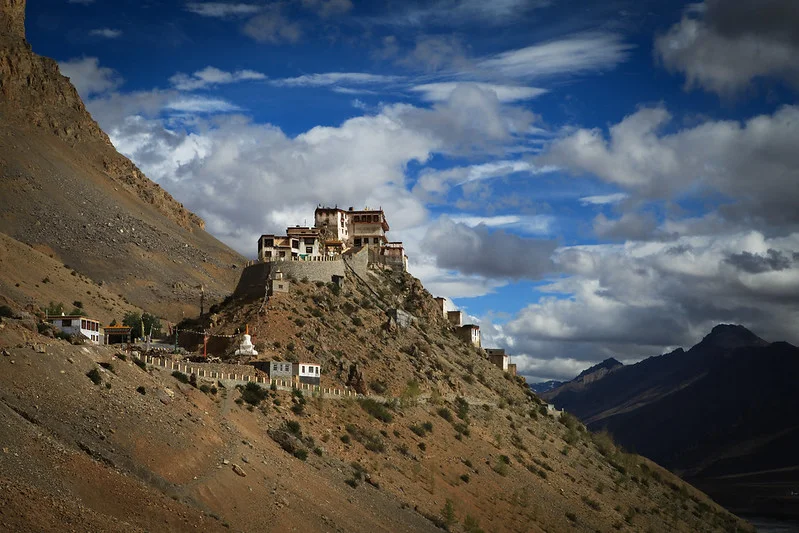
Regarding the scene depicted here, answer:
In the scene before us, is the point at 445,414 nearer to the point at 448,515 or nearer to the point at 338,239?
the point at 448,515

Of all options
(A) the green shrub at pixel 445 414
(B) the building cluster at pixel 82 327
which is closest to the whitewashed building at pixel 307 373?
(B) the building cluster at pixel 82 327

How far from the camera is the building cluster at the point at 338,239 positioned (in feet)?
315

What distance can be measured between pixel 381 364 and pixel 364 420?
10.4 meters

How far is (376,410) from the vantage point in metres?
71.2

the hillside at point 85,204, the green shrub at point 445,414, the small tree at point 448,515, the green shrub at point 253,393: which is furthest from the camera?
the hillside at point 85,204

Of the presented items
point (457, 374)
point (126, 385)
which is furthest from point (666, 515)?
point (126, 385)

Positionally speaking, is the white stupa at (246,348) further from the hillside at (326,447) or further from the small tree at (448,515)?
the small tree at (448,515)

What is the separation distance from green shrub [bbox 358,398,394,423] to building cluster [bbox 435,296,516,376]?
31448 mm

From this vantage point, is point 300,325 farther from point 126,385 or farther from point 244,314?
point 126,385

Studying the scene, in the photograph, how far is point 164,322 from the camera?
403ft

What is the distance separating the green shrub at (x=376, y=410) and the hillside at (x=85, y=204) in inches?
2584

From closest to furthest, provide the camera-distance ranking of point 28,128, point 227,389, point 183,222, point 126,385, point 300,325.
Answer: point 126,385 → point 227,389 → point 300,325 → point 28,128 → point 183,222

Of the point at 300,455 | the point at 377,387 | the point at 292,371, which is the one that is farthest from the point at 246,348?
the point at 300,455

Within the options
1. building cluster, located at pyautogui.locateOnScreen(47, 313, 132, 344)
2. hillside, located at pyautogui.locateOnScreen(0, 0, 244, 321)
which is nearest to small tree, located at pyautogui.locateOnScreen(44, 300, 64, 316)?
building cluster, located at pyautogui.locateOnScreen(47, 313, 132, 344)
